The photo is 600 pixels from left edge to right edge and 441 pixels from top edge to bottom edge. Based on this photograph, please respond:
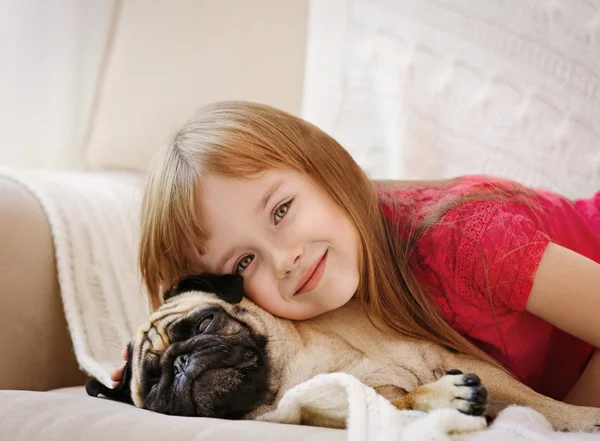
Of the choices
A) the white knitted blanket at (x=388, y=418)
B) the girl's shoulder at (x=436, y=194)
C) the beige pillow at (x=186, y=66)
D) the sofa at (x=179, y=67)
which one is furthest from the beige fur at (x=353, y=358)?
the beige pillow at (x=186, y=66)

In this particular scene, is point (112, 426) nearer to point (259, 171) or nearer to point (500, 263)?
point (259, 171)

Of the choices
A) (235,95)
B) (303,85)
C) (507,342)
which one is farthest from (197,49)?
(507,342)

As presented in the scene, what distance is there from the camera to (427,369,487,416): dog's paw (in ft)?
2.73

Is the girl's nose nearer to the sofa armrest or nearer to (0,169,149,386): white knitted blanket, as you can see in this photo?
(0,169,149,386): white knitted blanket

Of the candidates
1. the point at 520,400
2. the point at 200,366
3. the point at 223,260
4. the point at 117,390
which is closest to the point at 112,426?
the point at 200,366

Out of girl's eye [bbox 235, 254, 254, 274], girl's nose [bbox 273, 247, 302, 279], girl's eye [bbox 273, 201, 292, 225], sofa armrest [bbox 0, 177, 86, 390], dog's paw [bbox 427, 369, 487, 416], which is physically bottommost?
sofa armrest [bbox 0, 177, 86, 390]

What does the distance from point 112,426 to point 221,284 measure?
0.32 meters

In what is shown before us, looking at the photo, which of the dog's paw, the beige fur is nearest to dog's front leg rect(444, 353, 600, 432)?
the beige fur

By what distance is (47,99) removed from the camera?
2152 millimetres

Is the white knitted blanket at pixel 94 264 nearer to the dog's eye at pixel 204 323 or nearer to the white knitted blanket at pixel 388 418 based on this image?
the dog's eye at pixel 204 323

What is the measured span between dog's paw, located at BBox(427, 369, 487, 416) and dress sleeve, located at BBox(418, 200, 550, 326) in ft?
0.81

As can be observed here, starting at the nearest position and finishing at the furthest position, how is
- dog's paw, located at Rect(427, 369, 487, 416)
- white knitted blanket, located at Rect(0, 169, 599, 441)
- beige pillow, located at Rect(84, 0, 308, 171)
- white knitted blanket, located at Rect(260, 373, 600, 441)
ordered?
1. white knitted blanket, located at Rect(260, 373, 600, 441)
2. dog's paw, located at Rect(427, 369, 487, 416)
3. white knitted blanket, located at Rect(0, 169, 599, 441)
4. beige pillow, located at Rect(84, 0, 308, 171)

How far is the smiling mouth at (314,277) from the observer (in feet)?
3.55

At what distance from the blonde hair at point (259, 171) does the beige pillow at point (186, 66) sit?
0.68 m
